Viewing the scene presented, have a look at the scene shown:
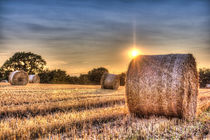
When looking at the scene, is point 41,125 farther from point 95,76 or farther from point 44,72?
point 44,72

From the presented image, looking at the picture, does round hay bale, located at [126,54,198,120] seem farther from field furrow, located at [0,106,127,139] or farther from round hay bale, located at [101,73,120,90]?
round hay bale, located at [101,73,120,90]

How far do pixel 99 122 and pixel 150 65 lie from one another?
2346 mm

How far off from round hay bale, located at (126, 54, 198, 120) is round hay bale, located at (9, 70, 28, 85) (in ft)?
57.4

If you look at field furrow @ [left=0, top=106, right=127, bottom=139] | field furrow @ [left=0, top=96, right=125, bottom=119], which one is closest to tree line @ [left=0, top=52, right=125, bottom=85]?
field furrow @ [left=0, top=96, right=125, bottom=119]

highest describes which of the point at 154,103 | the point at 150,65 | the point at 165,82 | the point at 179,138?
the point at 150,65

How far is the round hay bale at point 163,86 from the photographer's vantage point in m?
6.71

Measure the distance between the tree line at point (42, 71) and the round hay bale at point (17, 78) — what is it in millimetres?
9293

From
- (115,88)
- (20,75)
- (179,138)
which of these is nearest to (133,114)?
(179,138)

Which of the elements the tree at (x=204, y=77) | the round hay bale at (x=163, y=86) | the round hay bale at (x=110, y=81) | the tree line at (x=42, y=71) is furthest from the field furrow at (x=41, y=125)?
the tree at (x=204, y=77)

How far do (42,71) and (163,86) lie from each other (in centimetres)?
3383

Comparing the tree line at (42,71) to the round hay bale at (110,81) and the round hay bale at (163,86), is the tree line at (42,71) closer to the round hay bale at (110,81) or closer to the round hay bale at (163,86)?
the round hay bale at (110,81)

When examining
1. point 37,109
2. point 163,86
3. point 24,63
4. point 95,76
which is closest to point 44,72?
point 24,63

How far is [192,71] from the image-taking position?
751cm

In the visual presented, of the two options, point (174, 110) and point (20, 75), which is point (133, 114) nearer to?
point (174, 110)
